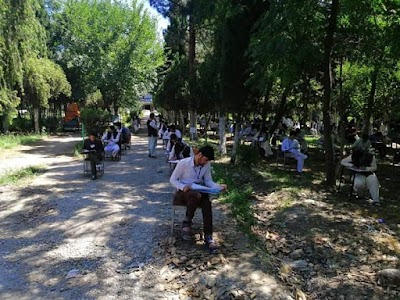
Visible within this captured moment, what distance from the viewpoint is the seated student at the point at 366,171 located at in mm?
9562

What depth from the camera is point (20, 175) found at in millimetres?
11664

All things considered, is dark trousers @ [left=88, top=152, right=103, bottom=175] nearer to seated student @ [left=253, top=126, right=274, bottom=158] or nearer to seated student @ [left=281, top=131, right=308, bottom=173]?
seated student @ [left=281, top=131, right=308, bottom=173]

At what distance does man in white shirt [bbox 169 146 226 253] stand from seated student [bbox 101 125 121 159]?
9256 mm

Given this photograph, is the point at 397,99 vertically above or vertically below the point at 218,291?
above

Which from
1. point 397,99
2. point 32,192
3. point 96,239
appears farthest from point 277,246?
point 397,99

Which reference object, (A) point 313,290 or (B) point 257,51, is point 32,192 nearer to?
(B) point 257,51

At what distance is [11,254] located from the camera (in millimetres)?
5879

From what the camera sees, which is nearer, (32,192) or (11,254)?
(11,254)

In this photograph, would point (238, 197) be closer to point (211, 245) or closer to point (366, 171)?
point (366, 171)

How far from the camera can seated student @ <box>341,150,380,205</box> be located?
31.4 feet

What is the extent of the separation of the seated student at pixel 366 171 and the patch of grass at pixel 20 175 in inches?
323

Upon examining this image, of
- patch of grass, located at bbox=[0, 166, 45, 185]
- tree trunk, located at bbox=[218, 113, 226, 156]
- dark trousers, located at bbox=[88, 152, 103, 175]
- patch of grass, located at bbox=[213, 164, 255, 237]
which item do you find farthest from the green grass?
patch of grass, located at bbox=[213, 164, 255, 237]

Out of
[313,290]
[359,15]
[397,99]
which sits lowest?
[313,290]

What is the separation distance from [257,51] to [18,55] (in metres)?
12.9
